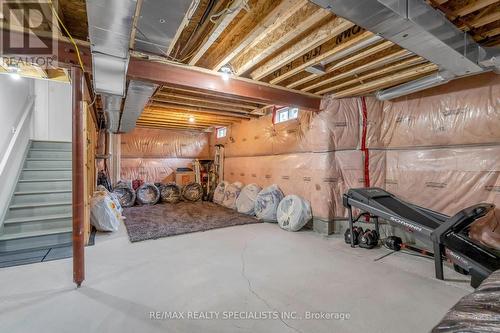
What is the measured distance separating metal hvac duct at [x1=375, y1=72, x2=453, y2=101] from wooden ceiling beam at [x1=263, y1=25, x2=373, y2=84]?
3.86 ft

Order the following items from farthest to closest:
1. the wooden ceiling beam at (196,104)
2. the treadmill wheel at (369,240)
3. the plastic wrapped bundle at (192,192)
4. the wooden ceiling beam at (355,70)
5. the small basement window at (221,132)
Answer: the small basement window at (221,132) → the plastic wrapped bundle at (192,192) → the wooden ceiling beam at (196,104) → the treadmill wheel at (369,240) → the wooden ceiling beam at (355,70)

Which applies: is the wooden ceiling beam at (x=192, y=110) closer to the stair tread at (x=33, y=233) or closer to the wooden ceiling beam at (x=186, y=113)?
the wooden ceiling beam at (x=186, y=113)

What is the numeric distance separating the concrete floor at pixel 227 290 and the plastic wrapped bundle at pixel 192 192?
3965mm

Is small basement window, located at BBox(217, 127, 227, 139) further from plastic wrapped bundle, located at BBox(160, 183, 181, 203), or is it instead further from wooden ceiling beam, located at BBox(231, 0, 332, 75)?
wooden ceiling beam, located at BBox(231, 0, 332, 75)

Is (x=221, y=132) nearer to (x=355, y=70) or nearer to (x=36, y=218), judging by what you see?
(x=36, y=218)

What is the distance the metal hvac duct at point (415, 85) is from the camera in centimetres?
274

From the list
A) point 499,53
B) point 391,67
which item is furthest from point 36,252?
point 499,53

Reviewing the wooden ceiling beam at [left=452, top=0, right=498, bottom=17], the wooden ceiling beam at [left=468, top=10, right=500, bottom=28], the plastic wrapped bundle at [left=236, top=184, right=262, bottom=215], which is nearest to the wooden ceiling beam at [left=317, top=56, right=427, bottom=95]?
the wooden ceiling beam at [left=468, top=10, right=500, bottom=28]

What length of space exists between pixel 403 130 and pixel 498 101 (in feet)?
3.52

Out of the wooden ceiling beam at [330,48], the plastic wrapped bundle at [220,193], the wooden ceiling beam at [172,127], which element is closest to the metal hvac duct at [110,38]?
the wooden ceiling beam at [330,48]

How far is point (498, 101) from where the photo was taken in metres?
2.77

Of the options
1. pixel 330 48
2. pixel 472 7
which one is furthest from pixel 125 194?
→ pixel 472 7

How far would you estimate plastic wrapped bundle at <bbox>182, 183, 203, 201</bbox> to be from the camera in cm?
736

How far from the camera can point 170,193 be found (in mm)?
7227
